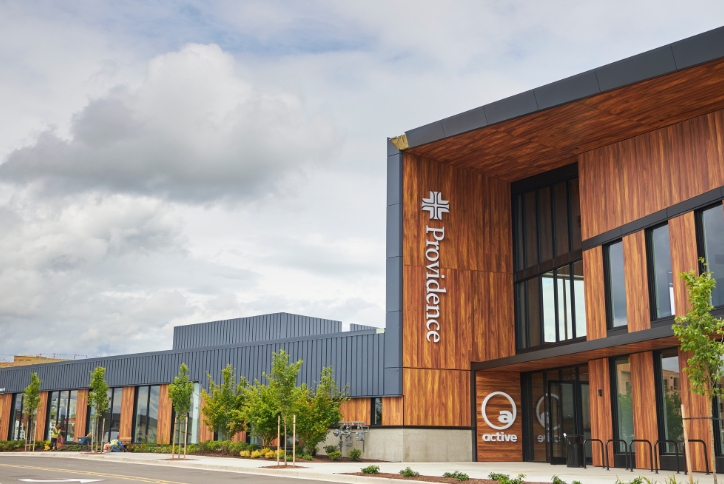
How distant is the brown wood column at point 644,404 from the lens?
22656 millimetres

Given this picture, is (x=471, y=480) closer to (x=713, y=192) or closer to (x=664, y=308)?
(x=664, y=308)

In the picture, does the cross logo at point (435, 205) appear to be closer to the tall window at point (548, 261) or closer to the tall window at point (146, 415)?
the tall window at point (548, 261)

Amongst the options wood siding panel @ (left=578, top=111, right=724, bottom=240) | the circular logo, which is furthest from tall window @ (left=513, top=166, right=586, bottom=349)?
wood siding panel @ (left=578, top=111, right=724, bottom=240)

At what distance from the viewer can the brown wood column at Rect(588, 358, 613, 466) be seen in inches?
965

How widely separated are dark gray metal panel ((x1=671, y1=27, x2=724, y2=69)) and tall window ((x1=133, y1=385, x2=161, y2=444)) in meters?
28.8

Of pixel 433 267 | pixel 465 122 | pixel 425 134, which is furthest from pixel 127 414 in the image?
pixel 465 122

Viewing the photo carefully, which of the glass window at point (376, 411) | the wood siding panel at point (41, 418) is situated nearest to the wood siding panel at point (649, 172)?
the glass window at point (376, 411)

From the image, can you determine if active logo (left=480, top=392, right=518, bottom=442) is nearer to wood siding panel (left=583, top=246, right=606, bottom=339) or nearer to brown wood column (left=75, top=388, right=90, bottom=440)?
wood siding panel (left=583, top=246, right=606, bottom=339)

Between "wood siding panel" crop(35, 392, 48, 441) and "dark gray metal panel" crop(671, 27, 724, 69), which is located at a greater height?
"dark gray metal panel" crop(671, 27, 724, 69)

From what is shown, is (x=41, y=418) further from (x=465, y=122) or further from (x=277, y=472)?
(x=465, y=122)

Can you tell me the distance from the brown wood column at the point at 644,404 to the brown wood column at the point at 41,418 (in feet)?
113

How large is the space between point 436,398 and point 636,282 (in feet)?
28.3

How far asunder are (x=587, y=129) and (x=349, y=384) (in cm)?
1268

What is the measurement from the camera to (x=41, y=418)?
4569cm
